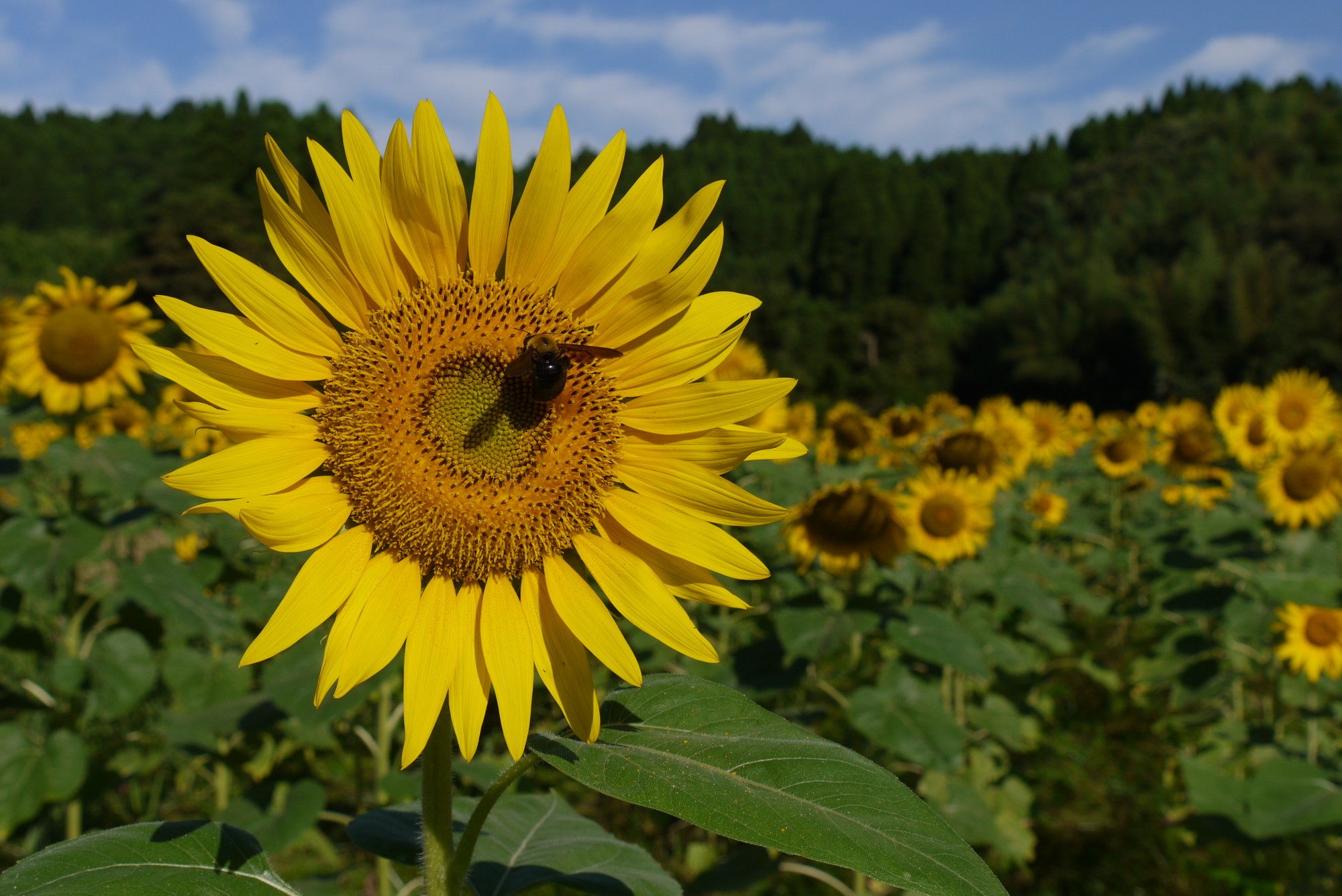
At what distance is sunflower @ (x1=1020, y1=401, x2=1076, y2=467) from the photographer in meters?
10.4

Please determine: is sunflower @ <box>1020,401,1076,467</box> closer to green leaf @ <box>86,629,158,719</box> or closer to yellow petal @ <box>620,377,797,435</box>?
green leaf @ <box>86,629,158,719</box>

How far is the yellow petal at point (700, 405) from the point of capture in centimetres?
142

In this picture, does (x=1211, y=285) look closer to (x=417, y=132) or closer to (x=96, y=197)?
(x=417, y=132)

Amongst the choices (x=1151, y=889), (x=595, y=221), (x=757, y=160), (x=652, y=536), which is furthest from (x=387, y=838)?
(x=757, y=160)

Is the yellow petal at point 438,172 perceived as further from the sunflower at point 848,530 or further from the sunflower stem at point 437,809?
the sunflower at point 848,530

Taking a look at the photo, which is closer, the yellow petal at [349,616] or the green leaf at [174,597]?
the yellow petal at [349,616]

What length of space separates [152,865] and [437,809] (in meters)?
0.36

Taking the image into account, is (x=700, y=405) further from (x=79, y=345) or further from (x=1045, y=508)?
(x=1045, y=508)

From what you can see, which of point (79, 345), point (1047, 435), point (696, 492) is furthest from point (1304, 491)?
point (79, 345)

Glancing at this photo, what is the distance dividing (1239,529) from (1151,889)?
2144 mm

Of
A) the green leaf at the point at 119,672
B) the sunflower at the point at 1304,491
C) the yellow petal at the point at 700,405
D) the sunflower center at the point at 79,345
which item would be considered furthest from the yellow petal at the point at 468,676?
the sunflower at the point at 1304,491

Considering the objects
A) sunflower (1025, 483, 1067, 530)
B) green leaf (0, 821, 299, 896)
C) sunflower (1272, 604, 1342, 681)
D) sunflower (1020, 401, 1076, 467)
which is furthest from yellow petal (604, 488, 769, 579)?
sunflower (1020, 401, 1076, 467)

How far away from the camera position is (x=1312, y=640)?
16.6 ft

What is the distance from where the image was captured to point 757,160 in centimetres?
9038
